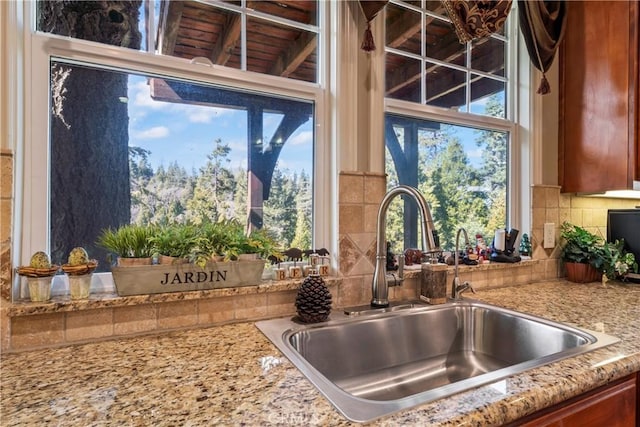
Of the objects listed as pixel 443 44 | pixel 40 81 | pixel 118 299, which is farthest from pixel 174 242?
pixel 443 44

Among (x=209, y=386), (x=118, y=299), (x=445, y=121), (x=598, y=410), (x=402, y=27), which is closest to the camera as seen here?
(x=209, y=386)

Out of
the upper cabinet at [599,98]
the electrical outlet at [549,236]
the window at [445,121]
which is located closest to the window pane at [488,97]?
the window at [445,121]

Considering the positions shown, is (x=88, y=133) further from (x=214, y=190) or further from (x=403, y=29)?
(x=403, y=29)

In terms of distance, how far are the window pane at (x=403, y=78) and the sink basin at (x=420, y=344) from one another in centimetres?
91

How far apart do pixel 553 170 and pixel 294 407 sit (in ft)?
6.26

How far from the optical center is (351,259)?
1312mm

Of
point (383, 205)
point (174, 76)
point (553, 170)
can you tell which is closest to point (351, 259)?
point (383, 205)

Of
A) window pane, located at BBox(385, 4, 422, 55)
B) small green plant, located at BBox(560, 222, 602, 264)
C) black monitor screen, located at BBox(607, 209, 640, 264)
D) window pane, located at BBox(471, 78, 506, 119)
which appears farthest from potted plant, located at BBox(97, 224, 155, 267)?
black monitor screen, located at BBox(607, 209, 640, 264)

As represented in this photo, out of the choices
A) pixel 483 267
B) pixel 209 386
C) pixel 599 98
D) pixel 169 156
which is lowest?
pixel 209 386

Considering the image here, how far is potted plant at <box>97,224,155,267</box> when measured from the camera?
3.24 ft

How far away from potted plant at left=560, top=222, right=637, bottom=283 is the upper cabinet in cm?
26

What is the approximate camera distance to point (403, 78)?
5.15 feet

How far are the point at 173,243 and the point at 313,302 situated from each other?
453 mm

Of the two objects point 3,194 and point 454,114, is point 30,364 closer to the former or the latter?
point 3,194
